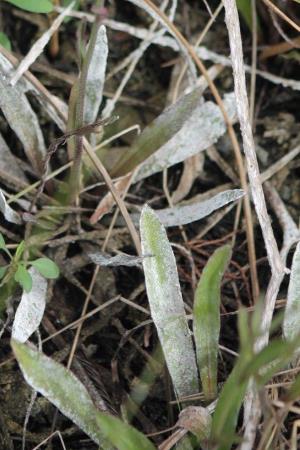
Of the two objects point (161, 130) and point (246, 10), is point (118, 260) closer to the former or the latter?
point (161, 130)

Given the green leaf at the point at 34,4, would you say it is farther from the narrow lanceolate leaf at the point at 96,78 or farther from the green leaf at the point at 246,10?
the green leaf at the point at 246,10

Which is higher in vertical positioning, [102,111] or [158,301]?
[102,111]

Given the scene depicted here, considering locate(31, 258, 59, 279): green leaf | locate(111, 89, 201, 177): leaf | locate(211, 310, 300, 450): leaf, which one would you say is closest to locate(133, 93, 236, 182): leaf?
locate(111, 89, 201, 177): leaf

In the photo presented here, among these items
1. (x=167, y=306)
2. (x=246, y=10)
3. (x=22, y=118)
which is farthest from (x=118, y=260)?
(x=246, y=10)

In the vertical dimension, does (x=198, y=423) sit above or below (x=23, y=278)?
below

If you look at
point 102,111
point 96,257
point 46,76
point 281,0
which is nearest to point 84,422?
point 96,257

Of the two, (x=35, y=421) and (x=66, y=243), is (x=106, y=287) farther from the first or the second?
(x=35, y=421)

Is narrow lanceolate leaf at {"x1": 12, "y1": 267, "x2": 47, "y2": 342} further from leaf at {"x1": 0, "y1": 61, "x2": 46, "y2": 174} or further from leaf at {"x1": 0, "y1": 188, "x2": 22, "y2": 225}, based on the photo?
leaf at {"x1": 0, "y1": 61, "x2": 46, "y2": 174}
